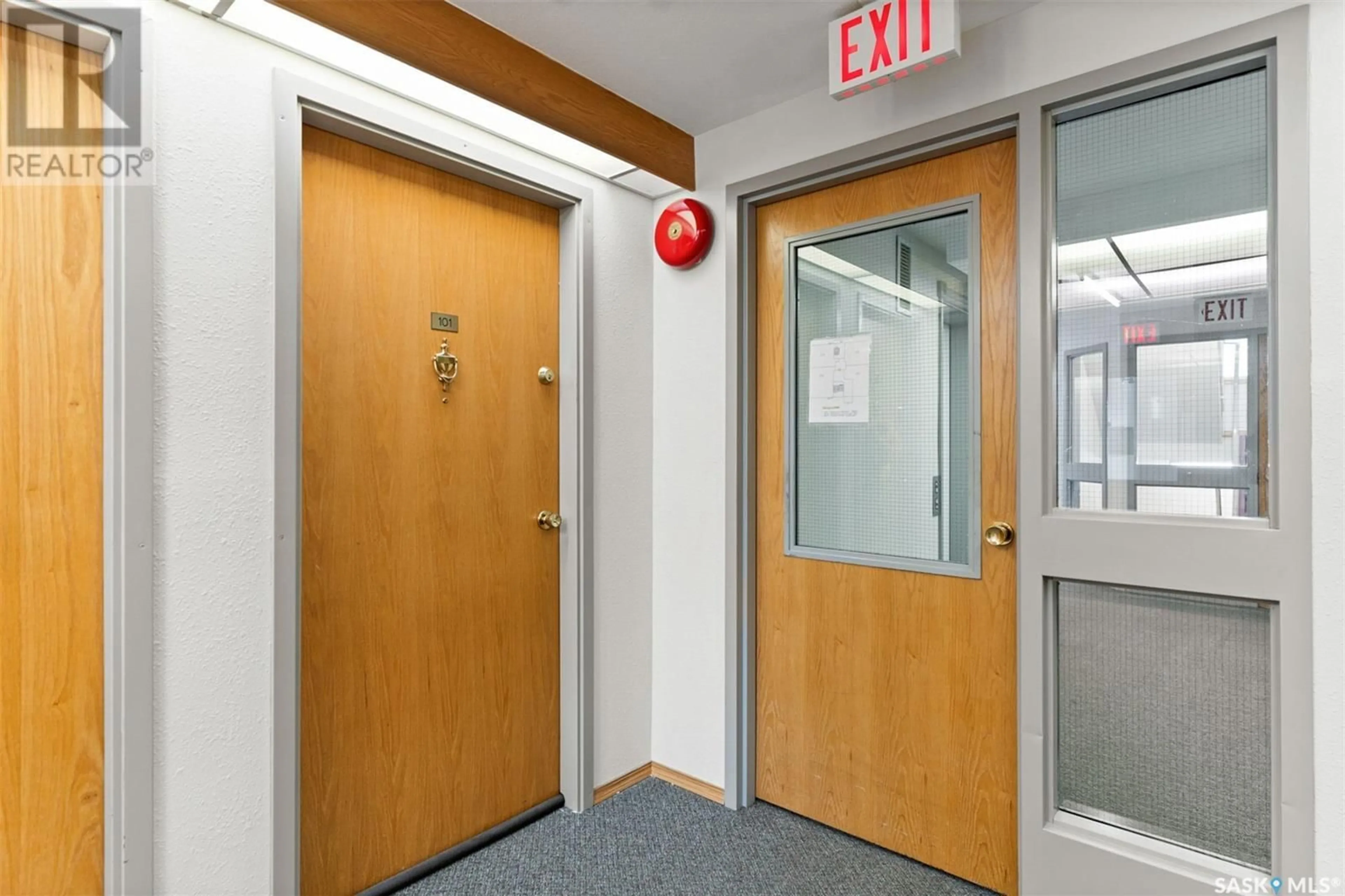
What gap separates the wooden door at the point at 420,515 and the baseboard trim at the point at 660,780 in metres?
0.19

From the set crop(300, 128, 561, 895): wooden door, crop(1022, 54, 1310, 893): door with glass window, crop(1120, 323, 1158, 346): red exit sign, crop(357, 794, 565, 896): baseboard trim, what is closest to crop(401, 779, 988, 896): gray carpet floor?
crop(357, 794, 565, 896): baseboard trim

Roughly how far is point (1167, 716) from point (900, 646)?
0.65 metres

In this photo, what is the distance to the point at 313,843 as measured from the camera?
1.82 meters

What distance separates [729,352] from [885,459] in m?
0.62

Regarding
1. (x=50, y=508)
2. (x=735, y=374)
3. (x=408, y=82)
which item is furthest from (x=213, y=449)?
(x=735, y=374)

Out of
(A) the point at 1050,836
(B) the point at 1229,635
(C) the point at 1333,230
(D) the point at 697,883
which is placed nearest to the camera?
(C) the point at 1333,230

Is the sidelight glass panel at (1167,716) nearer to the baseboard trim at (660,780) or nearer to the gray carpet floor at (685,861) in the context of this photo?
the gray carpet floor at (685,861)

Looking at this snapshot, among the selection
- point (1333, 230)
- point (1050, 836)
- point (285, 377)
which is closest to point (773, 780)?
point (1050, 836)

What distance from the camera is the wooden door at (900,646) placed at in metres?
1.95

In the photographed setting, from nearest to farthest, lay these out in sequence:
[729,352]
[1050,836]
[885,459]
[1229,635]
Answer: [1229,635] → [1050,836] → [885,459] → [729,352]

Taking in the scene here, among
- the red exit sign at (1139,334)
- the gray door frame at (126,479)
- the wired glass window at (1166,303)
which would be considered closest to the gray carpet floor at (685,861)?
the gray door frame at (126,479)

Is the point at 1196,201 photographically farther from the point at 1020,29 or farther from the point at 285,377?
the point at 285,377

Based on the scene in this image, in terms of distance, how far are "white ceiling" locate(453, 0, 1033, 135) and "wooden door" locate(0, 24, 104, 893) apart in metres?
0.95
